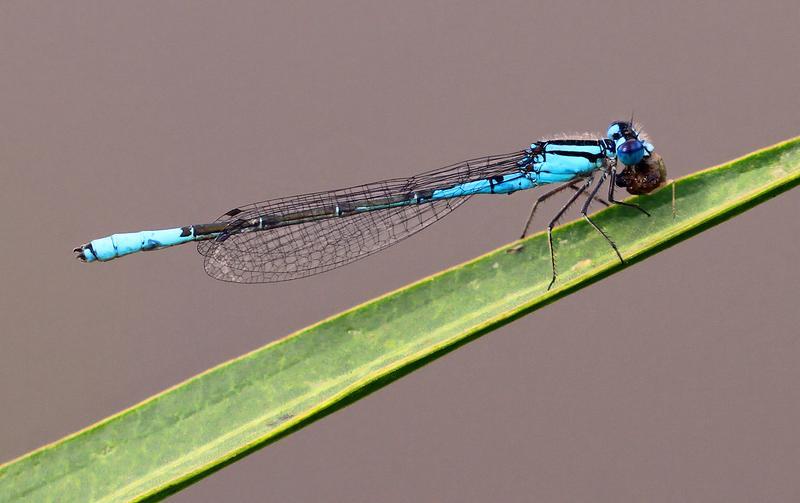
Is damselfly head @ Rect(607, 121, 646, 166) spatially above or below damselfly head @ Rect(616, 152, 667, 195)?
above

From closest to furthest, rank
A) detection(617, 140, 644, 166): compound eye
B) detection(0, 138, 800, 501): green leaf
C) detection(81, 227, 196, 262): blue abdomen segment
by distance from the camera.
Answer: detection(0, 138, 800, 501): green leaf → detection(617, 140, 644, 166): compound eye → detection(81, 227, 196, 262): blue abdomen segment

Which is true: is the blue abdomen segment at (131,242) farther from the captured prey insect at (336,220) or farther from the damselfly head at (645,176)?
the damselfly head at (645,176)

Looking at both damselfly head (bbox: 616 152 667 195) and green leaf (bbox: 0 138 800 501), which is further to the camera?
damselfly head (bbox: 616 152 667 195)

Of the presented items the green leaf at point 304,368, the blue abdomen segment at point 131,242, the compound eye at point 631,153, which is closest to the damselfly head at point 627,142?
the compound eye at point 631,153

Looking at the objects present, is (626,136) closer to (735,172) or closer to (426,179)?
(735,172)

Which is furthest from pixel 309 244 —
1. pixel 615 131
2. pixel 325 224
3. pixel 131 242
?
pixel 615 131

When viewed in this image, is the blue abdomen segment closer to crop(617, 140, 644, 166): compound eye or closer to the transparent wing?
A: the transparent wing

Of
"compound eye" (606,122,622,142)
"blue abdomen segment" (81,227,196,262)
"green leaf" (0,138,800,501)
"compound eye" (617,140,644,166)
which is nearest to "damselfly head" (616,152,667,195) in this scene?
"compound eye" (617,140,644,166)
